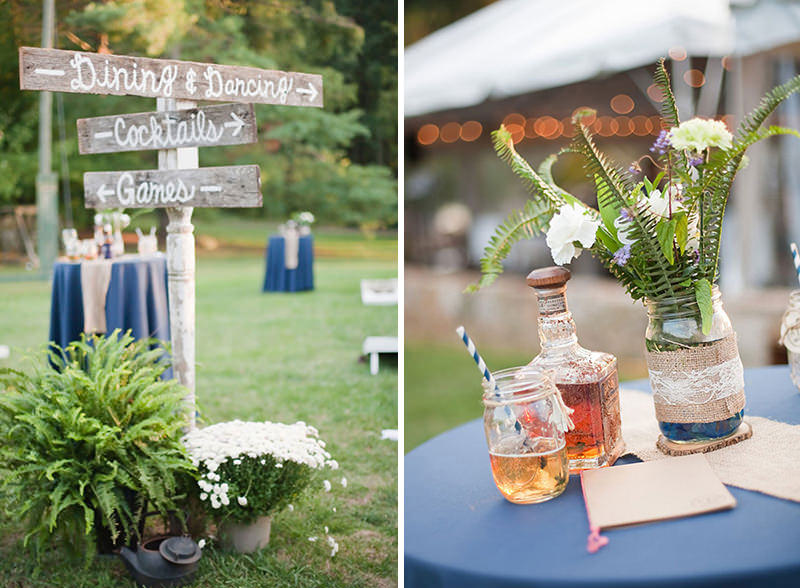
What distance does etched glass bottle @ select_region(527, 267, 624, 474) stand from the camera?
130 centimetres

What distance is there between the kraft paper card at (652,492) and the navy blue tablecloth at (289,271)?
26.0 ft

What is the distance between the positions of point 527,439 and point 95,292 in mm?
3568

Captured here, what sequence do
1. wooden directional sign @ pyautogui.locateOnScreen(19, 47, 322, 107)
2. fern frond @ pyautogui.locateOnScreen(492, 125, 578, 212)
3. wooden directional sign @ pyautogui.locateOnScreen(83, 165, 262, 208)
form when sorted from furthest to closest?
1. wooden directional sign @ pyautogui.locateOnScreen(83, 165, 262, 208)
2. wooden directional sign @ pyautogui.locateOnScreen(19, 47, 322, 107)
3. fern frond @ pyautogui.locateOnScreen(492, 125, 578, 212)

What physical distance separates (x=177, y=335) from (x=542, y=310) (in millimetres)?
1740

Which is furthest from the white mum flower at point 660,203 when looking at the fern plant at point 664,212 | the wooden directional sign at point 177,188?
the wooden directional sign at point 177,188

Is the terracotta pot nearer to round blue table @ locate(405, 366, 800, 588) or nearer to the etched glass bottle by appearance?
round blue table @ locate(405, 366, 800, 588)

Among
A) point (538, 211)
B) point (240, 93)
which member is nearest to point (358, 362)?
point (240, 93)

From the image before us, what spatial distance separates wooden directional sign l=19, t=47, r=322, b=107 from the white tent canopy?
2693 mm

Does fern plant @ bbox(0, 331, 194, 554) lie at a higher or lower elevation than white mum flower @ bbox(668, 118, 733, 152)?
lower

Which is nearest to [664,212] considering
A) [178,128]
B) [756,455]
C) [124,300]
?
[756,455]

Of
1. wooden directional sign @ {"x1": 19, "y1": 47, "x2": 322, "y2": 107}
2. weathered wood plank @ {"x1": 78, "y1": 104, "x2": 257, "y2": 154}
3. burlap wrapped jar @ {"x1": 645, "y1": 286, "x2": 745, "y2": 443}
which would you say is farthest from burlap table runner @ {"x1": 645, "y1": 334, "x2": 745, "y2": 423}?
wooden directional sign @ {"x1": 19, "y1": 47, "x2": 322, "y2": 107}

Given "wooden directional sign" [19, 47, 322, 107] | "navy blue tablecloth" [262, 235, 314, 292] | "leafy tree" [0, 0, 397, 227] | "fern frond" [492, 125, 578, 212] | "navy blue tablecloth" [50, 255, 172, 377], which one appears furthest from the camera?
"leafy tree" [0, 0, 397, 227]

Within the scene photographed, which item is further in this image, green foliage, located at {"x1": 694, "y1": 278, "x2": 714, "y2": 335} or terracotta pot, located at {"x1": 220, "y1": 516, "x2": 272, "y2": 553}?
terracotta pot, located at {"x1": 220, "y1": 516, "x2": 272, "y2": 553}

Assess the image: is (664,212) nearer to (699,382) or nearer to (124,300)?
(699,382)
